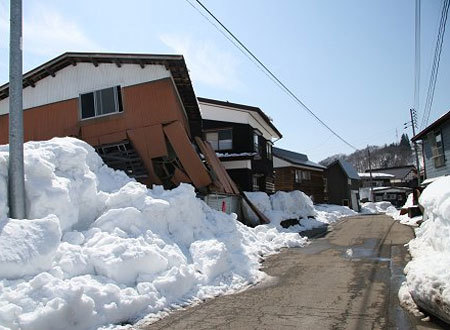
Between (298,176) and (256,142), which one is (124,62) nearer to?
(256,142)

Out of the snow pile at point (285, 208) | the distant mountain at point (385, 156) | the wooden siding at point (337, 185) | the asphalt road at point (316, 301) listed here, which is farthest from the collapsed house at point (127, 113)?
the distant mountain at point (385, 156)

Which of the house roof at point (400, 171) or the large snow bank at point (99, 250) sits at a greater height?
the house roof at point (400, 171)

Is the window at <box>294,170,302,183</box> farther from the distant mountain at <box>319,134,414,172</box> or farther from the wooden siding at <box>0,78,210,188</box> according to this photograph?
the distant mountain at <box>319,134,414,172</box>

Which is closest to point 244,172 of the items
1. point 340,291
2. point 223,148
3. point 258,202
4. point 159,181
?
point 223,148

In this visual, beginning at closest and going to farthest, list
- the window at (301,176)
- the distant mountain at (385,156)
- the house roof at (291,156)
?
the house roof at (291,156), the window at (301,176), the distant mountain at (385,156)

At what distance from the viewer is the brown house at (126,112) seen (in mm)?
14297

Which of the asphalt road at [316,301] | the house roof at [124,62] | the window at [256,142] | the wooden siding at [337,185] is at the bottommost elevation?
the asphalt road at [316,301]

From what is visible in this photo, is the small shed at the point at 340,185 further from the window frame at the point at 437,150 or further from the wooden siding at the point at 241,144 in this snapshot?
the window frame at the point at 437,150

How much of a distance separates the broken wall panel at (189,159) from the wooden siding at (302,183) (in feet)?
68.3

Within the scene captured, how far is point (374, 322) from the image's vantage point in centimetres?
528

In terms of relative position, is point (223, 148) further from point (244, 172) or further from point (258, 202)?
point (258, 202)

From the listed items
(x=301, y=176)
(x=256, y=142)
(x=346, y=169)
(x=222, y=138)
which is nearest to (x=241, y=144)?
(x=222, y=138)

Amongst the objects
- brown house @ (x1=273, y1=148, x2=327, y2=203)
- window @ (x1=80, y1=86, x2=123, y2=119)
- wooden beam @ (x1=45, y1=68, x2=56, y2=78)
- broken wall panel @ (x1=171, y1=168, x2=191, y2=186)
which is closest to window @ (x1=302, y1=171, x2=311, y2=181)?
brown house @ (x1=273, y1=148, x2=327, y2=203)

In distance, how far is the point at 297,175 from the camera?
1417 inches
